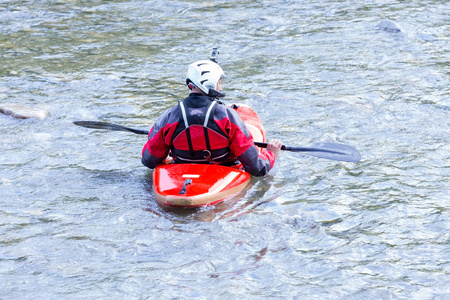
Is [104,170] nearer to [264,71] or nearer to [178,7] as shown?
[264,71]

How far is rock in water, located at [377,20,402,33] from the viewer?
11273 mm

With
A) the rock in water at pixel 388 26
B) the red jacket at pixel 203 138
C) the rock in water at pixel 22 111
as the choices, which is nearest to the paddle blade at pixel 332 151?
the red jacket at pixel 203 138

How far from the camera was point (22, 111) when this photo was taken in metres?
7.63

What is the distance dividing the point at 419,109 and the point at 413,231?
3259mm

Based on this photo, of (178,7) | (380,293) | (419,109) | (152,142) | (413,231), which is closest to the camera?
(380,293)

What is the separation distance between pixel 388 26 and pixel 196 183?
7.56 m

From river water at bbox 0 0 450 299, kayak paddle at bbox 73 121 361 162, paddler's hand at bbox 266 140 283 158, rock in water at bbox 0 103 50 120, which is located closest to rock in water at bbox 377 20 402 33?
river water at bbox 0 0 450 299

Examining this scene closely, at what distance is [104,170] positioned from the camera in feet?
19.7

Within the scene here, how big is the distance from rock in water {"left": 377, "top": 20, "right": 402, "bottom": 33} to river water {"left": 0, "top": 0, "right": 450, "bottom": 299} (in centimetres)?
3

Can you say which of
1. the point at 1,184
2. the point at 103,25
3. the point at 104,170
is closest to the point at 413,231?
the point at 104,170

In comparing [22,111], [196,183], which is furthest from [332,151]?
[22,111]

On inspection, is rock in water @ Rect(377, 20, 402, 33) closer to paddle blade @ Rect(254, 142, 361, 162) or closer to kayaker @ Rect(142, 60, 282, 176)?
paddle blade @ Rect(254, 142, 361, 162)

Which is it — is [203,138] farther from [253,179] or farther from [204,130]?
[253,179]

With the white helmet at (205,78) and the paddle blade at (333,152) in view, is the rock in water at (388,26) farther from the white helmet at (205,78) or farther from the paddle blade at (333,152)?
the white helmet at (205,78)
